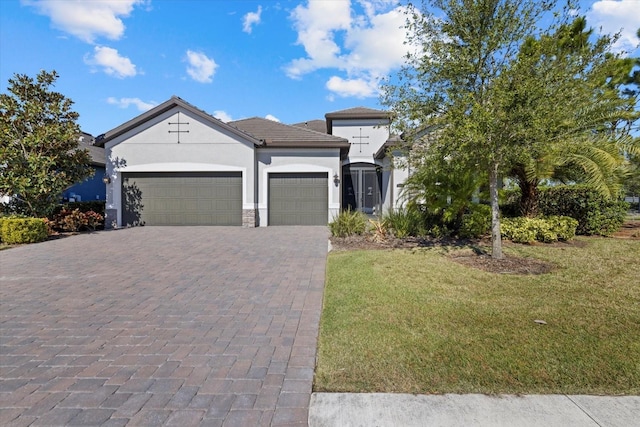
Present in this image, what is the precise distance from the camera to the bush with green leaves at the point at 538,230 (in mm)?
9586

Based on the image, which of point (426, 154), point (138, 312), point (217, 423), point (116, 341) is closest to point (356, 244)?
point (426, 154)

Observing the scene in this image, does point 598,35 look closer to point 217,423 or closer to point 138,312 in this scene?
point 217,423

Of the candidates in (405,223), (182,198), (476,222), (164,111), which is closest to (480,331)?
(476,222)

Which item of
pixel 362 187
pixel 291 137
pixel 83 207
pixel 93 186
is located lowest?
pixel 83 207

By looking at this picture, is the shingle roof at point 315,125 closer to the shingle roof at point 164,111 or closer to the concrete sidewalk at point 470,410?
the shingle roof at point 164,111

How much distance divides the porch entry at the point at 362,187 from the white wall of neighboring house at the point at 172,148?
7132 mm

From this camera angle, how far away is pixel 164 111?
15125 mm

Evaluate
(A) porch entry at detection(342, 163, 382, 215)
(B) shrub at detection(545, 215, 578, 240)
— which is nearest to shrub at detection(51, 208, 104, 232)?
(A) porch entry at detection(342, 163, 382, 215)

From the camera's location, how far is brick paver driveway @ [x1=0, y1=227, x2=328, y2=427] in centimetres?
264

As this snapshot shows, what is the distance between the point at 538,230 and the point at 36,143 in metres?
17.0

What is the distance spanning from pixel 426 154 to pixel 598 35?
164 inches

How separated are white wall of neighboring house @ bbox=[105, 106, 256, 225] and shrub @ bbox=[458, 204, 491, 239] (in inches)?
394

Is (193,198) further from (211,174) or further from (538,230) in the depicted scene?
(538,230)

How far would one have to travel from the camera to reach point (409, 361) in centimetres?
325
